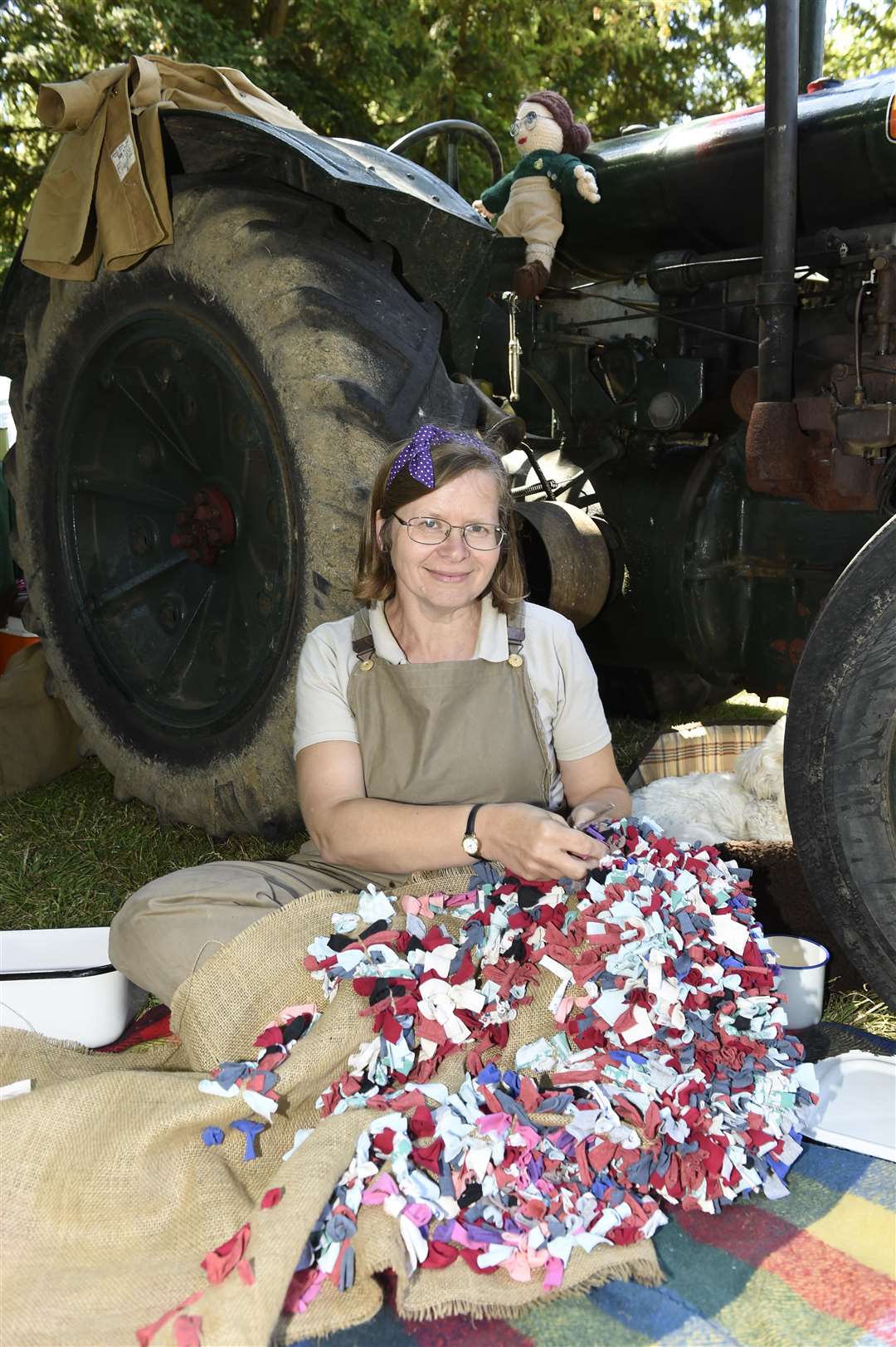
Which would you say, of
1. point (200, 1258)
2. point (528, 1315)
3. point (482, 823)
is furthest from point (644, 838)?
point (200, 1258)

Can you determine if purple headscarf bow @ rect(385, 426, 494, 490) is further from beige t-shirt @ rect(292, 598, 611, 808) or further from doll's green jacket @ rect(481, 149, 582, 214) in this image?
doll's green jacket @ rect(481, 149, 582, 214)

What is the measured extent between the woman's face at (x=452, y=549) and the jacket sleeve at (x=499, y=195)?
1.39 meters

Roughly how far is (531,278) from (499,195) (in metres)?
0.32

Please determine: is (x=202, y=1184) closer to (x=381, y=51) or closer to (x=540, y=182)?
(x=540, y=182)

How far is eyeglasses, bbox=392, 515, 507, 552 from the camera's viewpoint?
201cm

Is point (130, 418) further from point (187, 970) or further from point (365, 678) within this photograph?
point (187, 970)

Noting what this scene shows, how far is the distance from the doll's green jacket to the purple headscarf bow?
3.90 ft

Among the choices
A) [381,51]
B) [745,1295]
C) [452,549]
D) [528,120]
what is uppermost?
[381,51]

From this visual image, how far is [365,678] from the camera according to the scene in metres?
2.08

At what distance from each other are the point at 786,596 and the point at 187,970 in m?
1.65

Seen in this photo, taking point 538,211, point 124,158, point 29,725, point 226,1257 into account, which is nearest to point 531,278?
point 538,211

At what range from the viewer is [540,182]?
117 inches

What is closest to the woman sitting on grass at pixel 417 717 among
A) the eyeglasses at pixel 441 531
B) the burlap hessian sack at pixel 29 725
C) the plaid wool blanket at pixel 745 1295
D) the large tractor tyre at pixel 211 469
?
the eyeglasses at pixel 441 531

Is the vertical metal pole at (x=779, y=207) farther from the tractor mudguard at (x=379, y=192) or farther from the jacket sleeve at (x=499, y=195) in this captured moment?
the jacket sleeve at (x=499, y=195)
